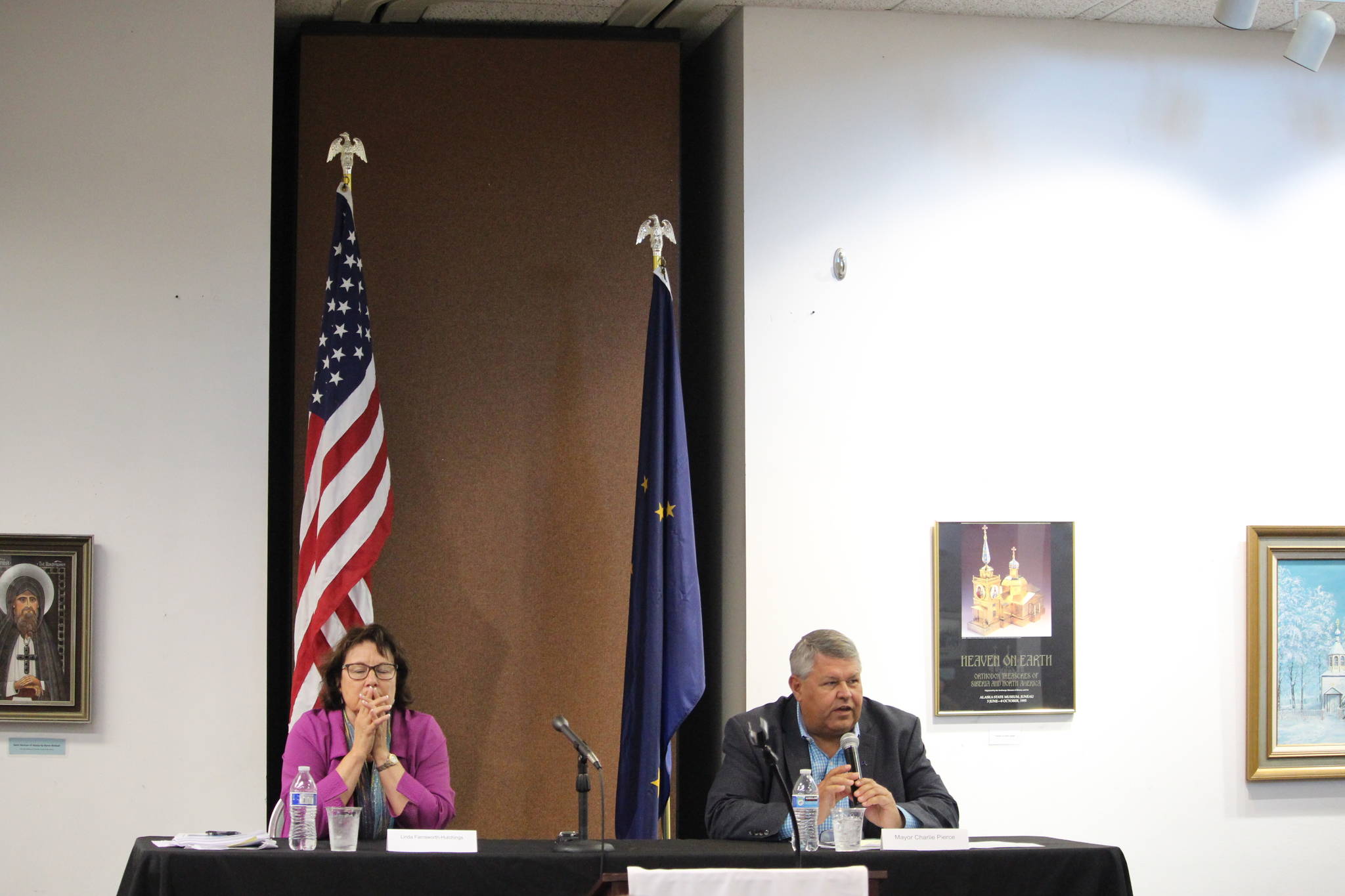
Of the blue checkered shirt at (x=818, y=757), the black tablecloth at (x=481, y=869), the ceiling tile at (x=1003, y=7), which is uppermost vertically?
the ceiling tile at (x=1003, y=7)

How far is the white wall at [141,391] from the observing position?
464 cm

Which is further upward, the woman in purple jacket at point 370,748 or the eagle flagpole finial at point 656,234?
the eagle flagpole finial at point 656,234

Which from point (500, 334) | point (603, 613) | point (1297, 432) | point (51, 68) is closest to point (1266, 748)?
point (1297, 432)

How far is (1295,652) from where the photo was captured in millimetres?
5273

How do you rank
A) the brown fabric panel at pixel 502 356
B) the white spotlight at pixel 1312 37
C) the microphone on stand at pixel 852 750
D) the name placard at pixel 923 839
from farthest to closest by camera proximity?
the brown fabric panel at pixel 502 356, the white spotlight at pixel 1312 37, the microphone on stand at pixel 852 750, the name placard at pixel 923 839

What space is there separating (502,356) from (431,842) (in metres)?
2.14

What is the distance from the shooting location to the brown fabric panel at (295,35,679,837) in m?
5.02

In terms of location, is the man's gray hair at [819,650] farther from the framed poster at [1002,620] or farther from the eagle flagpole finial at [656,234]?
the eagle flagpole finial at [656,234]

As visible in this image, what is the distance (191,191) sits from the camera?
4.82 m

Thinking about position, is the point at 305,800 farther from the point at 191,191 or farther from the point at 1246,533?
the point at 1246,533

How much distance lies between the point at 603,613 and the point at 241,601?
1.28 metres

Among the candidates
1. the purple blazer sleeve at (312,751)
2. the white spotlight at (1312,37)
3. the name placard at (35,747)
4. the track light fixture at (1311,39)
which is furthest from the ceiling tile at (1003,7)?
the name placard at (35,747)

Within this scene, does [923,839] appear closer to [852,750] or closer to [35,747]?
[852,750]

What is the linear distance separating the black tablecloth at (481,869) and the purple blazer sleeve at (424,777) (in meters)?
0.39
